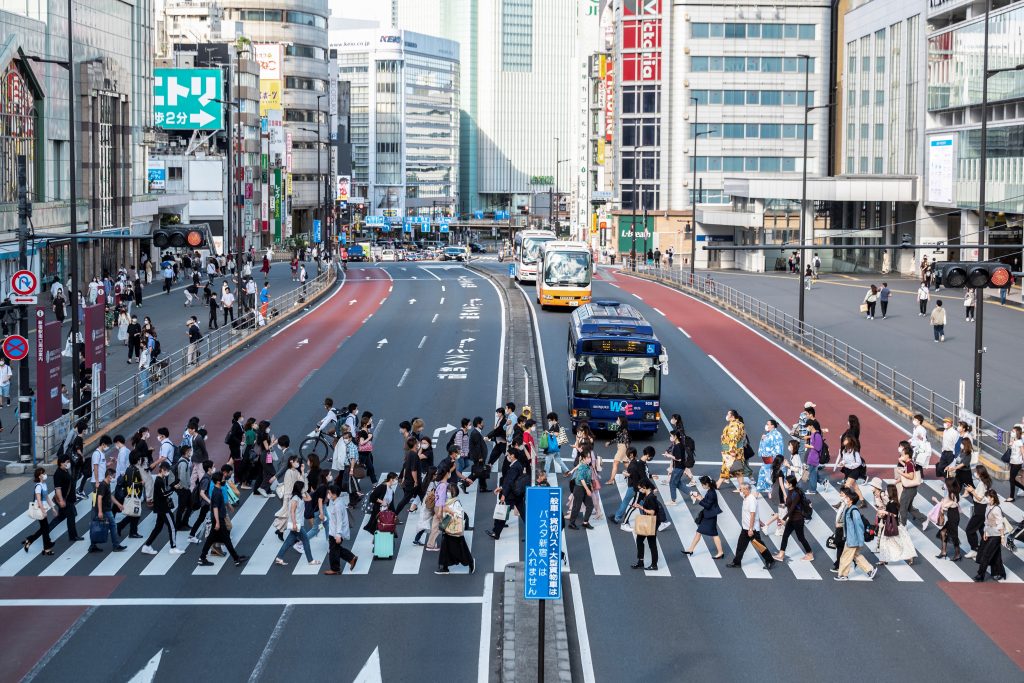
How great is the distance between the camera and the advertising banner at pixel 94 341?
107ft

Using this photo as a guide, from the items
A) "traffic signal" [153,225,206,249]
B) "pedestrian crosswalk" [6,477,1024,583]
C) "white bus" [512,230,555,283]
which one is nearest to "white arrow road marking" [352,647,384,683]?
"pedestrian crosswalk" [6,477,1024,583]

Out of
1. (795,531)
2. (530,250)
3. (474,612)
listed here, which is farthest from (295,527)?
(530,250)

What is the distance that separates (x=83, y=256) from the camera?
65625 mm

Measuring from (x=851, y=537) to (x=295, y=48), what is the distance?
138707 millimetres

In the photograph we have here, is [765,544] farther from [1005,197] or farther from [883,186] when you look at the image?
[883,186]

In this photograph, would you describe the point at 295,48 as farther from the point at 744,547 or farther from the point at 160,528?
the point at 744,547

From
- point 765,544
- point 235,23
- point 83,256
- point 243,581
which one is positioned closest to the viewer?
point 243,581

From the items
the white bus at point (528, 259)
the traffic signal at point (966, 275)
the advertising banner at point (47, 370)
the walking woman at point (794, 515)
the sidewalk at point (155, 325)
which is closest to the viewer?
the walking woman at point (794, 515)

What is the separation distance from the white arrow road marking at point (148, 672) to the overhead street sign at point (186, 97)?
288 feet

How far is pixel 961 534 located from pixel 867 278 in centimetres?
5756

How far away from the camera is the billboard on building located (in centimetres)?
7319

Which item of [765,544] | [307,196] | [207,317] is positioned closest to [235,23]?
[307,196]

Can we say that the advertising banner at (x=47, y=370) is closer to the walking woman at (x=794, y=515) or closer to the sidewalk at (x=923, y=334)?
the walking woman at (x=794, y=515)

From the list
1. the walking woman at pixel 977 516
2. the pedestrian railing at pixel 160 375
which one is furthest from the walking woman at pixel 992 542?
the pedestrian railing at pixel 160 375
